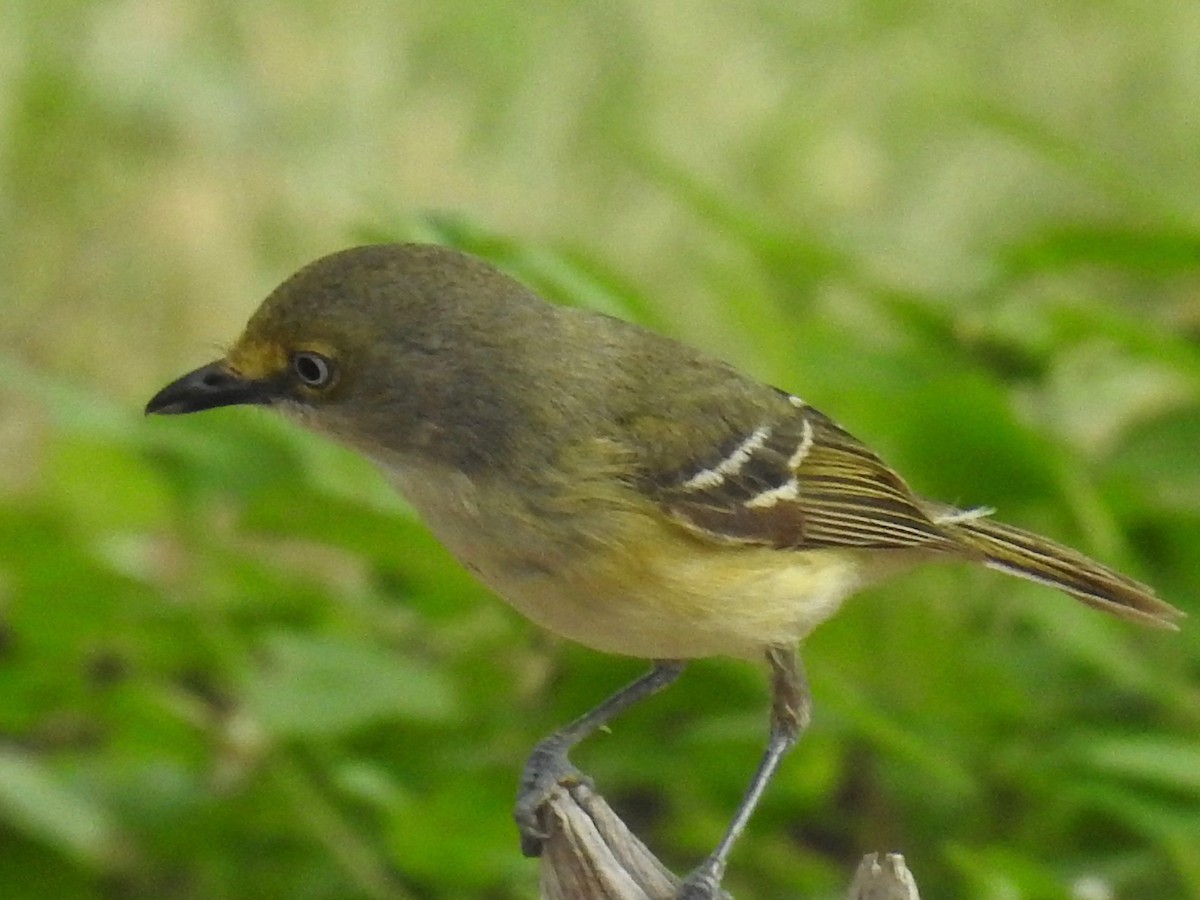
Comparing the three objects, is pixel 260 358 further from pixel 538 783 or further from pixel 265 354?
pixel 538 783

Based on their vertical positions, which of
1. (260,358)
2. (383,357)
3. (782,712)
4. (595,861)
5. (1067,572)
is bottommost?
(595,861)

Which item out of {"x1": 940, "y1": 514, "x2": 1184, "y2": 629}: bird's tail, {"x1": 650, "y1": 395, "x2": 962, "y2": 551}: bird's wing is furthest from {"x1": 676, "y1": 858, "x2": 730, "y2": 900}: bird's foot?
{"x1": 940, "y1": 514, "x2": 1184, "y2": 629}: bird's tail

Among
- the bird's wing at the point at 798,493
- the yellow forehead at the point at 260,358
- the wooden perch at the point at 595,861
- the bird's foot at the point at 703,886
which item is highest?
the bird's wing at the point at 798,493

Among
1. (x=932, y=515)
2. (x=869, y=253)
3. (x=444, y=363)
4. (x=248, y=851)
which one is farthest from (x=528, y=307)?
(x=869, y=253)

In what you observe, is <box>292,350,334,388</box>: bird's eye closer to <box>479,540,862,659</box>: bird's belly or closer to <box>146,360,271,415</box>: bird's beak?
<box>146,360,271,415</box>: bird's beak

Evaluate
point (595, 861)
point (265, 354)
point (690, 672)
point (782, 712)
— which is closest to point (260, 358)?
point (265, 354)

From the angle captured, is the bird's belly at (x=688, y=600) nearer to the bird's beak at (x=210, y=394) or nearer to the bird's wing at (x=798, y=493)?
the bird's wing at (x=798, y=493)

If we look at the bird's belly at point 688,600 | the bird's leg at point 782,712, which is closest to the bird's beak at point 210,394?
the bird's belly at point 688,600
